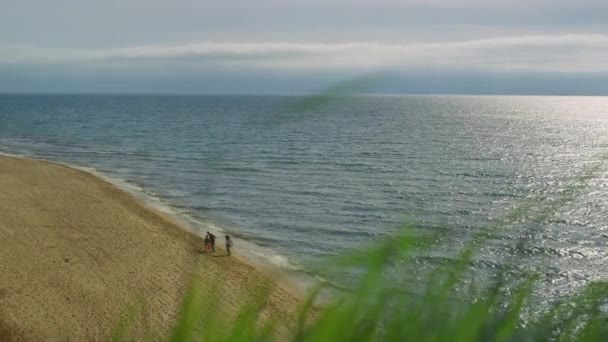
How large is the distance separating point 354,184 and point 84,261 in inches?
977

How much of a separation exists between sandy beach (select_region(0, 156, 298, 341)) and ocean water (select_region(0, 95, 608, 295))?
2314 millimetres

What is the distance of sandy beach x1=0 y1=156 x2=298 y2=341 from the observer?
1931 centimetres

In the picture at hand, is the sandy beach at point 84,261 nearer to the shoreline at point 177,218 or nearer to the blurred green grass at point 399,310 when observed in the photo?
the shoreline at point 177,218

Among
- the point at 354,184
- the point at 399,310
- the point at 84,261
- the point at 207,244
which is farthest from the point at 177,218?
the point at 399,310

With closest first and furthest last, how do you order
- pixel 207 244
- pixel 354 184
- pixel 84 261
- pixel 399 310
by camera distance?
1. pixel 399 310
2. pixel 84 261
3. pixel 207 244
4. pixel 354 184

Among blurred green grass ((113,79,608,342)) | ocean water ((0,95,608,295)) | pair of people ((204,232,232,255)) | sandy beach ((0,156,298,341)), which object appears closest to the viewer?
blurred green grass ((113,79,608,342))

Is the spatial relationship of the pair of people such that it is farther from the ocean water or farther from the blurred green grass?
the blurred green grass

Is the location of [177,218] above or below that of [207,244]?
below

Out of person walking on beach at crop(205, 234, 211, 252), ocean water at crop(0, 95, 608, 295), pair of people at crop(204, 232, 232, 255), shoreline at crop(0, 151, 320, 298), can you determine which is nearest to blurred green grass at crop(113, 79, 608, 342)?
ocean water at crop(0, 95, 608, 295)

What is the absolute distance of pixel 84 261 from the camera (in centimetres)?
2562

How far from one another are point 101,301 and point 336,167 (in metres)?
38.1

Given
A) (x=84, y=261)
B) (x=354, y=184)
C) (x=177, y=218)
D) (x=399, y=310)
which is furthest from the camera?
(x=354, y=184)

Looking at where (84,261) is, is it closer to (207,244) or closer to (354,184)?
(207,244)

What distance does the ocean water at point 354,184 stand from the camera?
96 centimetres
